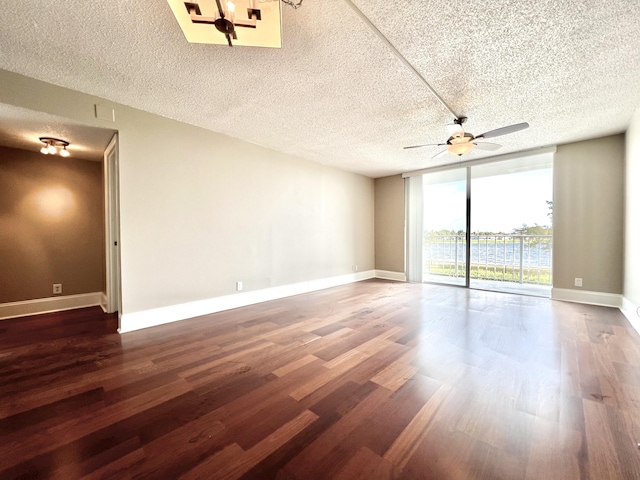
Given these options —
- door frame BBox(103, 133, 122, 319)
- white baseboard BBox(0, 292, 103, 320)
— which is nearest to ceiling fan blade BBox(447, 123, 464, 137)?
door frame BBox(103, 133, 122, 319)

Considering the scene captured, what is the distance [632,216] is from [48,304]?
7.61 metres

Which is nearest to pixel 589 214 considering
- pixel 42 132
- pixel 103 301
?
pixel 42 132

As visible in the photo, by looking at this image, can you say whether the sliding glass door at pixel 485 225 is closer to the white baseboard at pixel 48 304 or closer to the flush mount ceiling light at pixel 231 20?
the flush mount ceiling light at pixel 231 20

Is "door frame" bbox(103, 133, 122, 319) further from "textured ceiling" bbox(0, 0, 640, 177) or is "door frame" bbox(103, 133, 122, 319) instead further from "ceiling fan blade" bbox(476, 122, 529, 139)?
"ceiling fan blade" bbox(476, 122, 529, 139)

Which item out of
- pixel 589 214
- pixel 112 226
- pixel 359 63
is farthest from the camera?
pixel 589 214

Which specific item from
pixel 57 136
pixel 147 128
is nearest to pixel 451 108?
pixel 147 128

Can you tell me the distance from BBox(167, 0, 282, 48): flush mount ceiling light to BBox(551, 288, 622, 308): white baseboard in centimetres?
520

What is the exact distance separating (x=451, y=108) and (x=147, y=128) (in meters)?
3.45

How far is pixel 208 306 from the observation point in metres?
3.43

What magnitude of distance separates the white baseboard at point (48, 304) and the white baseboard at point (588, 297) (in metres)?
7.24

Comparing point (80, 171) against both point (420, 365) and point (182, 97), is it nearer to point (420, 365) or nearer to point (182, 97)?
point (182, 97)

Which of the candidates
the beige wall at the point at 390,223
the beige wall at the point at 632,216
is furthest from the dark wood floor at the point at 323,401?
the beige wall at the point at 390,223

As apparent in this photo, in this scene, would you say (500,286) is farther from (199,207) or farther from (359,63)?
(199,207)

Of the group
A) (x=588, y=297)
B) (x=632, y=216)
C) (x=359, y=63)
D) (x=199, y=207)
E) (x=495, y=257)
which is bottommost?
(x=588, y=297)
